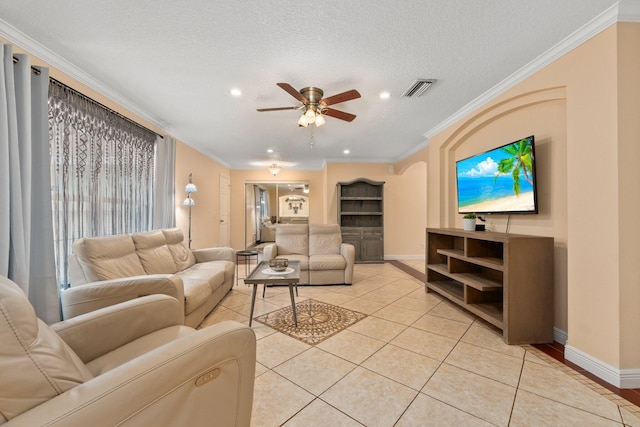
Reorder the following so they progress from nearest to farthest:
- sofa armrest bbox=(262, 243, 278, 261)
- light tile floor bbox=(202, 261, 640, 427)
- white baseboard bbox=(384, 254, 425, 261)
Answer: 1. light tile floor bbox=(202, 261, 640, 427)
2. sofa armrest bbox=(262, 243, 278, 261)
3. white baseboard bbox=(384, 254, 425, 261)

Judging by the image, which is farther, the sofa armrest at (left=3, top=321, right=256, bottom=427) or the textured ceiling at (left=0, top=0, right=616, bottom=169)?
the textured ceiling at (left=0, top=0, right=616, bottom=169)

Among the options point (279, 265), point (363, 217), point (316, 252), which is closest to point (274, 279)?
point (279, 265)

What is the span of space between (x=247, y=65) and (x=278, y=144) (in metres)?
2.61

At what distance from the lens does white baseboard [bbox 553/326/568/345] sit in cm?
215

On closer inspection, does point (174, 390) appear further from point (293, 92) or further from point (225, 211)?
point (225, 211)

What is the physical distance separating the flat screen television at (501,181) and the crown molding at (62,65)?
4162mm

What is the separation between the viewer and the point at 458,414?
4.71ft

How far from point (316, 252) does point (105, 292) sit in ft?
9.62

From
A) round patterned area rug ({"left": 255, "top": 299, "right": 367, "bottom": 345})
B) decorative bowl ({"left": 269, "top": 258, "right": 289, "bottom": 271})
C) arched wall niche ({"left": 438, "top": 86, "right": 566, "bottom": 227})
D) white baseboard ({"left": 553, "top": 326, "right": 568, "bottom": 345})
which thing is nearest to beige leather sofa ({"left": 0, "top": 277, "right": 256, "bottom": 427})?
round patterned area rug ({"left": 255, "top": 299, "right": 367, "bottom": 345})

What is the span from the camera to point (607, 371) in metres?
1.71

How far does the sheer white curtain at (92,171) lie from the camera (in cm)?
222

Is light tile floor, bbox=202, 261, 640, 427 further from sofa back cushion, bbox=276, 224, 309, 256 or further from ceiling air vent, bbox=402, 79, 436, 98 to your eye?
ceiling air vent, bbox=402, 79, 436, 98

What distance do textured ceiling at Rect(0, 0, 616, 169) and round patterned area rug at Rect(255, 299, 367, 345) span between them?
7.99 ft

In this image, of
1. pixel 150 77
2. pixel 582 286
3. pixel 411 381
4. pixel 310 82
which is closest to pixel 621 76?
pixel 582 286
